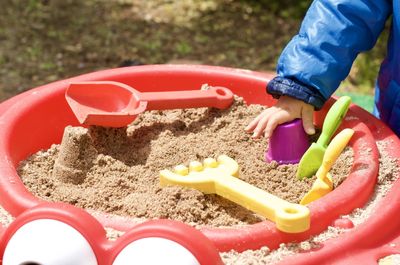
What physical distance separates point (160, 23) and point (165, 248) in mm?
2078

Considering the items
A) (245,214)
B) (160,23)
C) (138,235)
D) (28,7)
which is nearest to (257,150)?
(245,214)

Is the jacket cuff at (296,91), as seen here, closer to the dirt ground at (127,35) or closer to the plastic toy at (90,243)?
the plastic toy at (90,243)

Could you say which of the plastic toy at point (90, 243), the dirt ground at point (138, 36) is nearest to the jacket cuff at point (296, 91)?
the plastic toy at point (90, 243)

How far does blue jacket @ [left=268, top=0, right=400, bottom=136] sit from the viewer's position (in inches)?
48.1

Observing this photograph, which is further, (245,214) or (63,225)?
(245,214)

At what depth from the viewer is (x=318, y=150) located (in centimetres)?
111

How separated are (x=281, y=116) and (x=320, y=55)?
12 centimetres

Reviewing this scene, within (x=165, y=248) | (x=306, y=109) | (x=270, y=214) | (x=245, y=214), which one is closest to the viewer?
(x=165, y=248)

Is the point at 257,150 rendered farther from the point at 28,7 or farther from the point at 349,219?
the point at 28,7

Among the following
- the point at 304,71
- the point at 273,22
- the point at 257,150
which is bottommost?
the point at 273,22

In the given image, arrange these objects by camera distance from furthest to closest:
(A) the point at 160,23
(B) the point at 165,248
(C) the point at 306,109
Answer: (A) the point at 160,23 → (C) the point at 306,109 → (B) the point at 165,248

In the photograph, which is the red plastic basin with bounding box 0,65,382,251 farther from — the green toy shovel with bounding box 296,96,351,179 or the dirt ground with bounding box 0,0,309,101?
the dirt ground with bounding box 0,0,309,101

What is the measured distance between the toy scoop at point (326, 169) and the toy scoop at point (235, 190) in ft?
0.33

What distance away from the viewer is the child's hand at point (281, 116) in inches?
46.9
